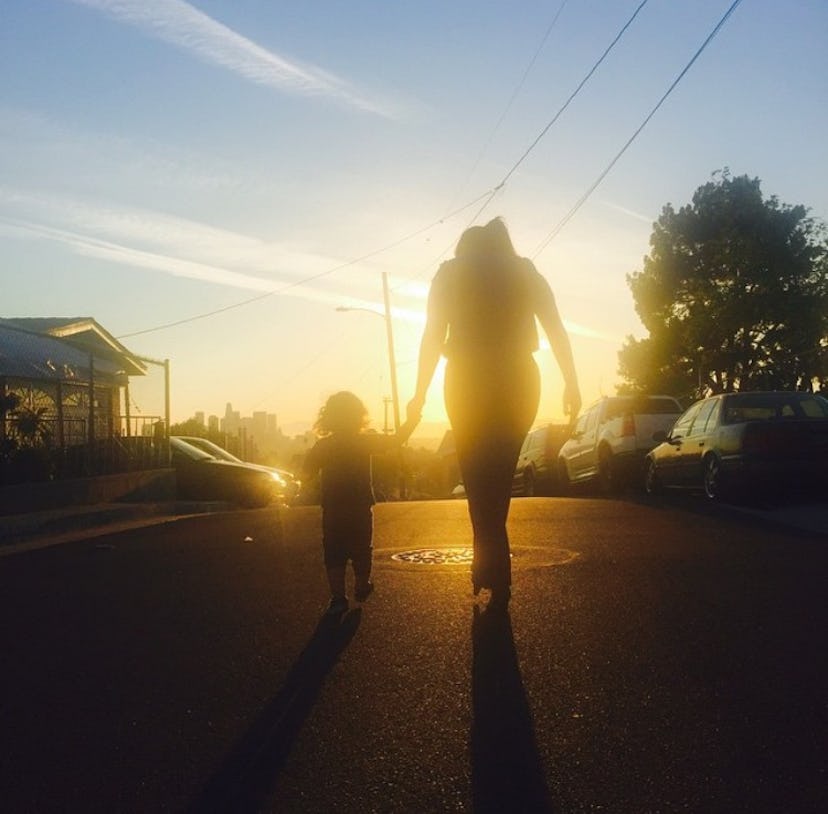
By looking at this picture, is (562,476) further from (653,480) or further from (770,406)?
(770,406)

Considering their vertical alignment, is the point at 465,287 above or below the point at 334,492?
above

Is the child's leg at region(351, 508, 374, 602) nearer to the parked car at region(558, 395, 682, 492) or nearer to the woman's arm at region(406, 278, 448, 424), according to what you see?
the woman's arm at region(406, 278, 448, 424)

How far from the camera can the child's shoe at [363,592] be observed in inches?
247

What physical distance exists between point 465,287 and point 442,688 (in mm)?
2259

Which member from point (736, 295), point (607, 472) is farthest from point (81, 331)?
point (736, 295)

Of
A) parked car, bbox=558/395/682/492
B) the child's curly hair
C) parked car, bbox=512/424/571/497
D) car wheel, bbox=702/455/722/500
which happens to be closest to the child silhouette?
the child's curly hair

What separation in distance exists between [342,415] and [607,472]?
15.2m

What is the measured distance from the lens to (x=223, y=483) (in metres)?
23.8

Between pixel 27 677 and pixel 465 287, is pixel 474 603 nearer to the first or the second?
pixel 465 287

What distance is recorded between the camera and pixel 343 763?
325cm

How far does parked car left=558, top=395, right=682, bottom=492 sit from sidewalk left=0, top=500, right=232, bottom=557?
7574mm

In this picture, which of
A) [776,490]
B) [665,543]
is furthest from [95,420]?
[665,543]

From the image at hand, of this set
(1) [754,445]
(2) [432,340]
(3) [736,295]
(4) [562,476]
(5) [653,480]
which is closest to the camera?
(2) [432,340]

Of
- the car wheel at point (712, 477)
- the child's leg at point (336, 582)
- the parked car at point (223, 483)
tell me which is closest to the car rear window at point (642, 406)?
the car wheel at point (712, 477)
